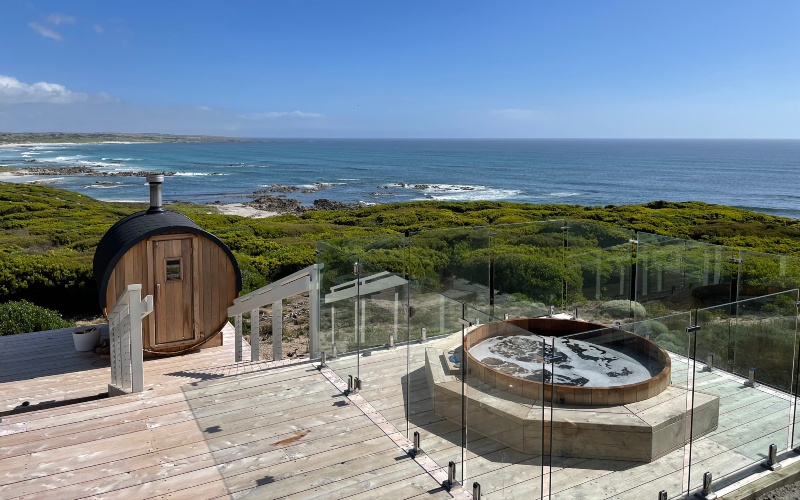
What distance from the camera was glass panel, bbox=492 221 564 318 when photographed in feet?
31.1

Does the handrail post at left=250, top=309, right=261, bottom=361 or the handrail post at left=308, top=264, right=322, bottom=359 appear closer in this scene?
the handrail post at left=308, top=264, right=322, bottom=359

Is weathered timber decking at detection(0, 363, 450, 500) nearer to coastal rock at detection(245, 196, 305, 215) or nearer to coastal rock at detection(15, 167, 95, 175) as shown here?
coastal rock at detection(245, 196, 305, 215)

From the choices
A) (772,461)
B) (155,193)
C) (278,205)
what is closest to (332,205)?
(278,205)

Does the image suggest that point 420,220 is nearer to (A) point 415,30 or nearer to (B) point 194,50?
(A) point 415,30

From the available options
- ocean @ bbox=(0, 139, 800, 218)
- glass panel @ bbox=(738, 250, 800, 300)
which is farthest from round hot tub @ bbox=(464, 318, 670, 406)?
ocean @ bbox=(0, 139, 800, 218)

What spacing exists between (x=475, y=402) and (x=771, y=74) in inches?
2378

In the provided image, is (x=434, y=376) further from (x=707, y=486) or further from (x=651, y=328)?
(x=707, y=486)

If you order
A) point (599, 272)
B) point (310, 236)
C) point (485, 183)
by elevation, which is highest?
point (485, 183)

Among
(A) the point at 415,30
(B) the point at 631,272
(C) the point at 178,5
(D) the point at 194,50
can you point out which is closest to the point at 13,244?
(B) the point at 631,272

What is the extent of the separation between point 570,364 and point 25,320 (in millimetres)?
8117

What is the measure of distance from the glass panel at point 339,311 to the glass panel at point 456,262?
8.36 ft

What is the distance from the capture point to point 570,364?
12.4 feet

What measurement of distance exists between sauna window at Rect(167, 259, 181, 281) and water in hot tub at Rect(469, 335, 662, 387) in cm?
465

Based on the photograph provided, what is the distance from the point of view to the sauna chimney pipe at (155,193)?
735 centimetres
